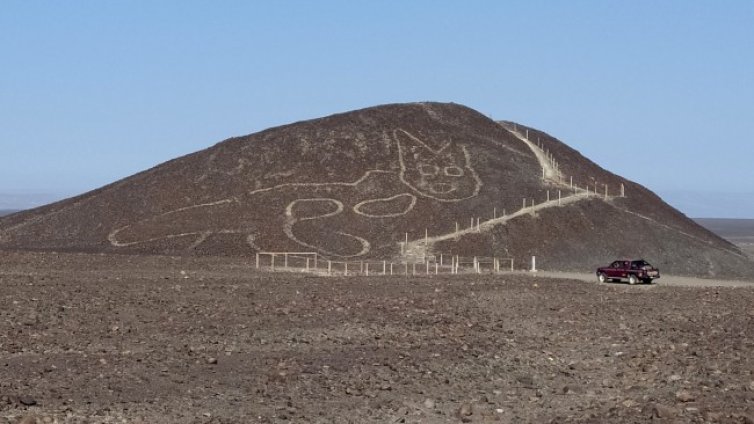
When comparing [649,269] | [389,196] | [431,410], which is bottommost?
[431,410]

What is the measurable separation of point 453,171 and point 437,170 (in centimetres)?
158

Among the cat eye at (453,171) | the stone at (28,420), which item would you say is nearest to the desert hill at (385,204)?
the cat eye at (453,171)

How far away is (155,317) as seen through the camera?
3431 cm

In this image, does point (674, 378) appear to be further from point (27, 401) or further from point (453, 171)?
point (453, 171)

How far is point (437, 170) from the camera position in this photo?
108 m

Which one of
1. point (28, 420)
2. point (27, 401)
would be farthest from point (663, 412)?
point (27, 401)

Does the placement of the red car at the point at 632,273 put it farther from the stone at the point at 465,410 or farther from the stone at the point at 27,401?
the stone at the point at 27,401

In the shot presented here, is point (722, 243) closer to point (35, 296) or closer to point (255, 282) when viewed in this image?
point (255, 282)

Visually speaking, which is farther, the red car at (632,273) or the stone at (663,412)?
the red car at (632,273)

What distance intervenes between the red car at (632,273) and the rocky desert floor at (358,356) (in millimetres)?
15409

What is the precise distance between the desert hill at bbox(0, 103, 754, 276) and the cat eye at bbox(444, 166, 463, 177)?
335 millimetres

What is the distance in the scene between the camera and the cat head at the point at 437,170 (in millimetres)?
102500

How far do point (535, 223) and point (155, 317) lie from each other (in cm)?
6237

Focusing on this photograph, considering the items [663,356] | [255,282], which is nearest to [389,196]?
[255,282]
